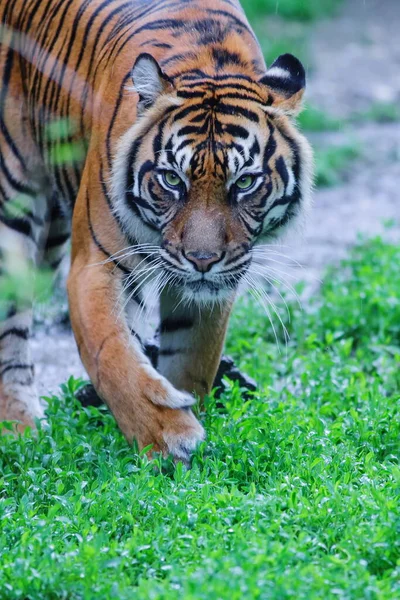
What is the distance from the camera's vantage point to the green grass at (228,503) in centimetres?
272

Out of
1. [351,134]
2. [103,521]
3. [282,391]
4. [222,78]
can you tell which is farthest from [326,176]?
[103,521]

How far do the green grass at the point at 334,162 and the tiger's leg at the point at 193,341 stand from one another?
4.46 meters

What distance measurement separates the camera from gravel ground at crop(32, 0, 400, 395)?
573cm

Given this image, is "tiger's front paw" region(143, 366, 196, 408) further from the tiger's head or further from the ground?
the tiger's head

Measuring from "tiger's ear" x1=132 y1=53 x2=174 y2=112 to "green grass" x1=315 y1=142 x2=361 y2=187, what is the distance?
4.88 meters

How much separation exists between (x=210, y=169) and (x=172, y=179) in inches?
6.3

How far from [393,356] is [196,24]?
2100mm

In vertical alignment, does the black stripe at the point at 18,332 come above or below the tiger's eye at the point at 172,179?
below

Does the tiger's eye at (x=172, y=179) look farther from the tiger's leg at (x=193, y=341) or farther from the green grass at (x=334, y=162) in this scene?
the green grass at (x=334, y=162)

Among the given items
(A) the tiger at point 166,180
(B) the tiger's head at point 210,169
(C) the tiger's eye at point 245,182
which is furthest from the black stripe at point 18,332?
(C) the tiger's eye at point 245,182

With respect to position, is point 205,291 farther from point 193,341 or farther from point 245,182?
point 193,341

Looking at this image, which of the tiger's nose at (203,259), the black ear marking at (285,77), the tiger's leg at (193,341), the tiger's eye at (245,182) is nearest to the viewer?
the tiger's nose at (203,259)

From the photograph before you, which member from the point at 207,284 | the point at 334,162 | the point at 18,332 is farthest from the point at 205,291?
the point at 334,162

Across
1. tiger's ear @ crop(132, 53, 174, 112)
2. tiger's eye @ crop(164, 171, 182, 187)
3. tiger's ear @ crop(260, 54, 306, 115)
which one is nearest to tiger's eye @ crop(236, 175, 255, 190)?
tiger's eye @ crop(164, 171, 182, 187)
